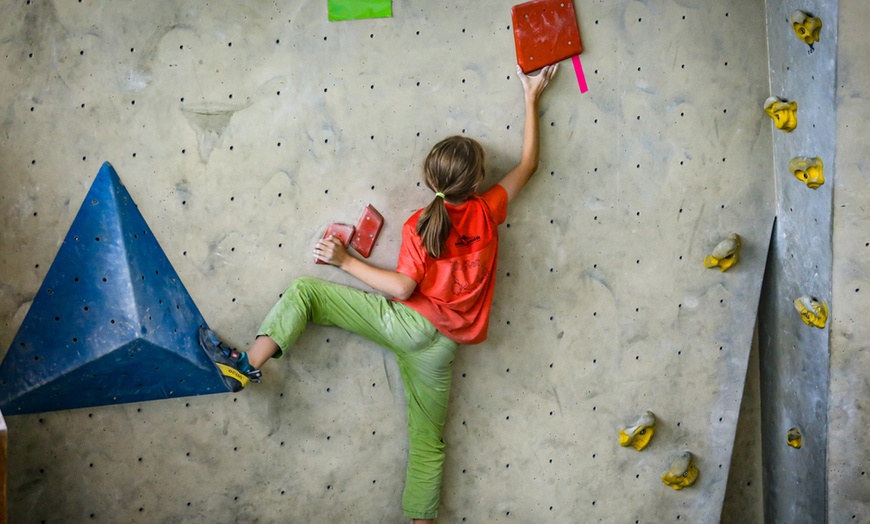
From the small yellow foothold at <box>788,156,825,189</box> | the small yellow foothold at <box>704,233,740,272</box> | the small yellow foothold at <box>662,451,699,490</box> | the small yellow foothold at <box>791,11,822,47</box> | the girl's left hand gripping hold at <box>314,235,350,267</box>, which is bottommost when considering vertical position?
the small yellow foothold at <box>662,451,699,490</box>

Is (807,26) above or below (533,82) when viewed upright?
above

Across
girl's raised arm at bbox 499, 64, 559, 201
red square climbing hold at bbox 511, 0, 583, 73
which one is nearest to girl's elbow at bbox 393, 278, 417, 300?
girl's raised arm at bbox 499, 64, 559, 201

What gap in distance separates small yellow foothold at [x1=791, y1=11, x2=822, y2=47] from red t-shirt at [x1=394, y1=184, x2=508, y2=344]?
1.02m

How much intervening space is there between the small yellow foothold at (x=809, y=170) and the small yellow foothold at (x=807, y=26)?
358 mm

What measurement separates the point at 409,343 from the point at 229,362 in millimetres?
533

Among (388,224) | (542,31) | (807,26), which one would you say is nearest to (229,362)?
(388,224)

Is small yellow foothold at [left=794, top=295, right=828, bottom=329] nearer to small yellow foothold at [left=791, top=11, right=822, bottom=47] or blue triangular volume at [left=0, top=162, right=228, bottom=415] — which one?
small yellow foothold at [left=791, top=11, right=822, bottom=47]

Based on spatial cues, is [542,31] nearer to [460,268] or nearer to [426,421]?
[460,268]

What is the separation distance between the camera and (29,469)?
2568 millimetres

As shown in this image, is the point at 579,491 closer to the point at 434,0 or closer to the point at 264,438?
the point at 264,438

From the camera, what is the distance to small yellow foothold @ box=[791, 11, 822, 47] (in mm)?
2605

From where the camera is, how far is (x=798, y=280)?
295 centimetres

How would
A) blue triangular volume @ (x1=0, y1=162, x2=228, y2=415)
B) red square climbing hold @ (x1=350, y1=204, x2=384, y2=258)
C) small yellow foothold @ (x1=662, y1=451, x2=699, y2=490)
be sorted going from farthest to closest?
small yellow foothold @ (x1=662, y1=451, x2=699, y2=490) → red square climbing hold @ (x1=350, y1=204, x2=384, y2=258) → blue triangular volume @ (x1=0, y1=162, x2=228, y2=415)

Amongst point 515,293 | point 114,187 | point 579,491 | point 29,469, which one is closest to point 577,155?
point 515,293
